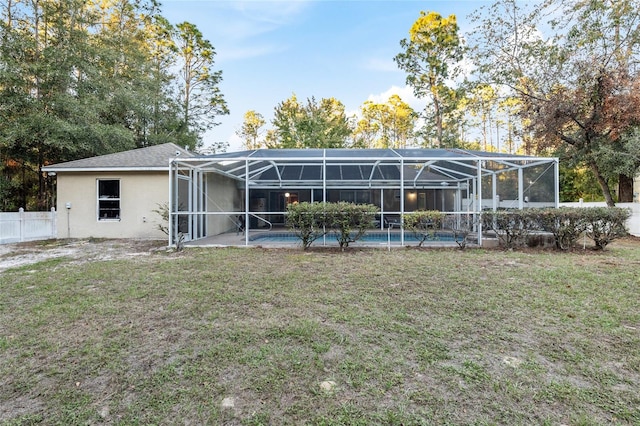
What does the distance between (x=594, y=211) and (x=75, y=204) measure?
1580cm

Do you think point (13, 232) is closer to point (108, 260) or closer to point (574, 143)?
point (108, 260)

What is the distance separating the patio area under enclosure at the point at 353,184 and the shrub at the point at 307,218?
0.47m

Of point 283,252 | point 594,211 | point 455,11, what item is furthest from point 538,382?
point 455,11

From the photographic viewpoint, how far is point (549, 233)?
26.5ft

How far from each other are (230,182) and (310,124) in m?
9.15

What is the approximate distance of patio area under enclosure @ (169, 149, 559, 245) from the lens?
28.9ft

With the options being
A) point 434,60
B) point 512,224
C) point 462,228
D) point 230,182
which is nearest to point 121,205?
point 230,182

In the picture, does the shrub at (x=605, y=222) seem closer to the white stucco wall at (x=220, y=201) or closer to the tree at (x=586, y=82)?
the tree at (x=586, y=82)

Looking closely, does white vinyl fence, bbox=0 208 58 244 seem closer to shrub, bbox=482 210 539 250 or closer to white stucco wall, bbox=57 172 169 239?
white stucco wall, bbox=57 172 169 239

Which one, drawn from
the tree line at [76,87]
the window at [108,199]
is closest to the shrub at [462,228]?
the window at [108,199]

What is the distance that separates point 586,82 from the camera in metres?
11.6

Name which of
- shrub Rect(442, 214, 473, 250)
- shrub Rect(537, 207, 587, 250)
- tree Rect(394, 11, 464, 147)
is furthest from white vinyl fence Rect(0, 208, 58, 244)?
tree Rect(394, 11, 464, 147)

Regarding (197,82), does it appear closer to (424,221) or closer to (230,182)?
(230,182)

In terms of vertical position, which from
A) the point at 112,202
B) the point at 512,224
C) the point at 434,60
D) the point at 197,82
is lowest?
the point at 512,224
